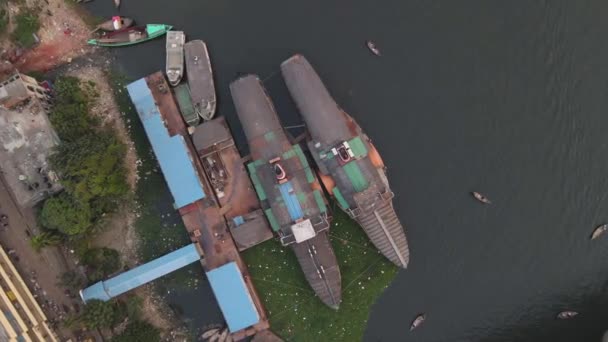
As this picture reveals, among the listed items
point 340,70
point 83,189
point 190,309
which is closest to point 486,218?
point 340,70

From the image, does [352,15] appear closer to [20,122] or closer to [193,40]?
[193,40]

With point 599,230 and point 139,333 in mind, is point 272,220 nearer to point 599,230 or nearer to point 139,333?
point 139,333

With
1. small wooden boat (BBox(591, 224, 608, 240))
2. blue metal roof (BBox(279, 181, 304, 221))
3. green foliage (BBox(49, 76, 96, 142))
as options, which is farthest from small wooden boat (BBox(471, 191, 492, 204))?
green foliage (BBox(49, 76, 96, 142))

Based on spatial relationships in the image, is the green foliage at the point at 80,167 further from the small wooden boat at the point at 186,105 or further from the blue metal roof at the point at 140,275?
the small wooden boat at the point at 186,105

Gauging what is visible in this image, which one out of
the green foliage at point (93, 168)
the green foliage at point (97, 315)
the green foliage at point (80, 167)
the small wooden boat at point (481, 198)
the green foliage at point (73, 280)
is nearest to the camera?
the green foliage at point (93, 168)

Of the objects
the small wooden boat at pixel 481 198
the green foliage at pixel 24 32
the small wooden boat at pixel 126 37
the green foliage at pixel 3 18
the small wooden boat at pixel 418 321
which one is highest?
the green foliage at pixel 3 18

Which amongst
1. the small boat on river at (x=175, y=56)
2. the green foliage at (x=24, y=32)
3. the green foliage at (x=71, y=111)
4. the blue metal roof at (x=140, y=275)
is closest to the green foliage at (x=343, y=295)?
the blue metal roof at (x=140, y=275)
